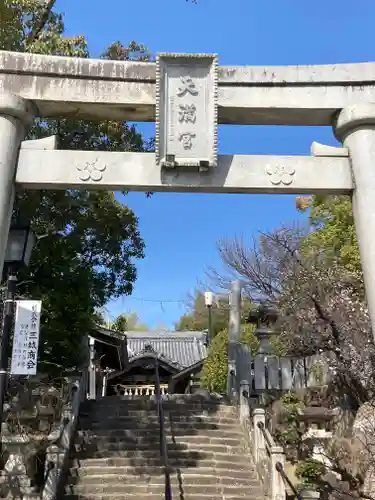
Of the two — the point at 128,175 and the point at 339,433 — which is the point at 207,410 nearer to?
the point at 339,433

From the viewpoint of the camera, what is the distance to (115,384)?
24.0 m

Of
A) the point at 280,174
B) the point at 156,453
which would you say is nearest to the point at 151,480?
the point at 156,453

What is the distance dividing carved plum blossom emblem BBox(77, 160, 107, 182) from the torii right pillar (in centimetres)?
264

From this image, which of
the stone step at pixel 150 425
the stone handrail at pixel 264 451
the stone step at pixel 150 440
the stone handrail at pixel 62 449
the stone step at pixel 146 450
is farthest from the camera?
the stone step at pixel 150 425

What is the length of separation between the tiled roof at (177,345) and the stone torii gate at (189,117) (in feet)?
78.9

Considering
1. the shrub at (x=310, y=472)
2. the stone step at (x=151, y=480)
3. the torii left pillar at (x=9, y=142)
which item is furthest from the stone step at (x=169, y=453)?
the torii left pillar at (x=9, y=142)

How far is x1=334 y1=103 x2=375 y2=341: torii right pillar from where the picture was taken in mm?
5691

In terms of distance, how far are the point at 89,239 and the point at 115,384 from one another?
12074 mm

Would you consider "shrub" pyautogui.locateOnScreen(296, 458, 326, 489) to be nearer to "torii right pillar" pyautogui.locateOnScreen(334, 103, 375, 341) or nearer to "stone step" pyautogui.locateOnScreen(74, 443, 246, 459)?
"stone step" pyautogui.locateOnScreen(74, 443, 246, 459)

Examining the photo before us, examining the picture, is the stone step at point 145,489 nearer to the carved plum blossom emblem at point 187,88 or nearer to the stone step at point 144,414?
the stone step at point 144,414

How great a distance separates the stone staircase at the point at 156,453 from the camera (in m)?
9.14

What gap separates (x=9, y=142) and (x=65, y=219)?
20.4 feet

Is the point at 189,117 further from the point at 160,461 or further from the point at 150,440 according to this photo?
the point at 150,440

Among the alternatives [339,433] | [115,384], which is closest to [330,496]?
[339,433]
